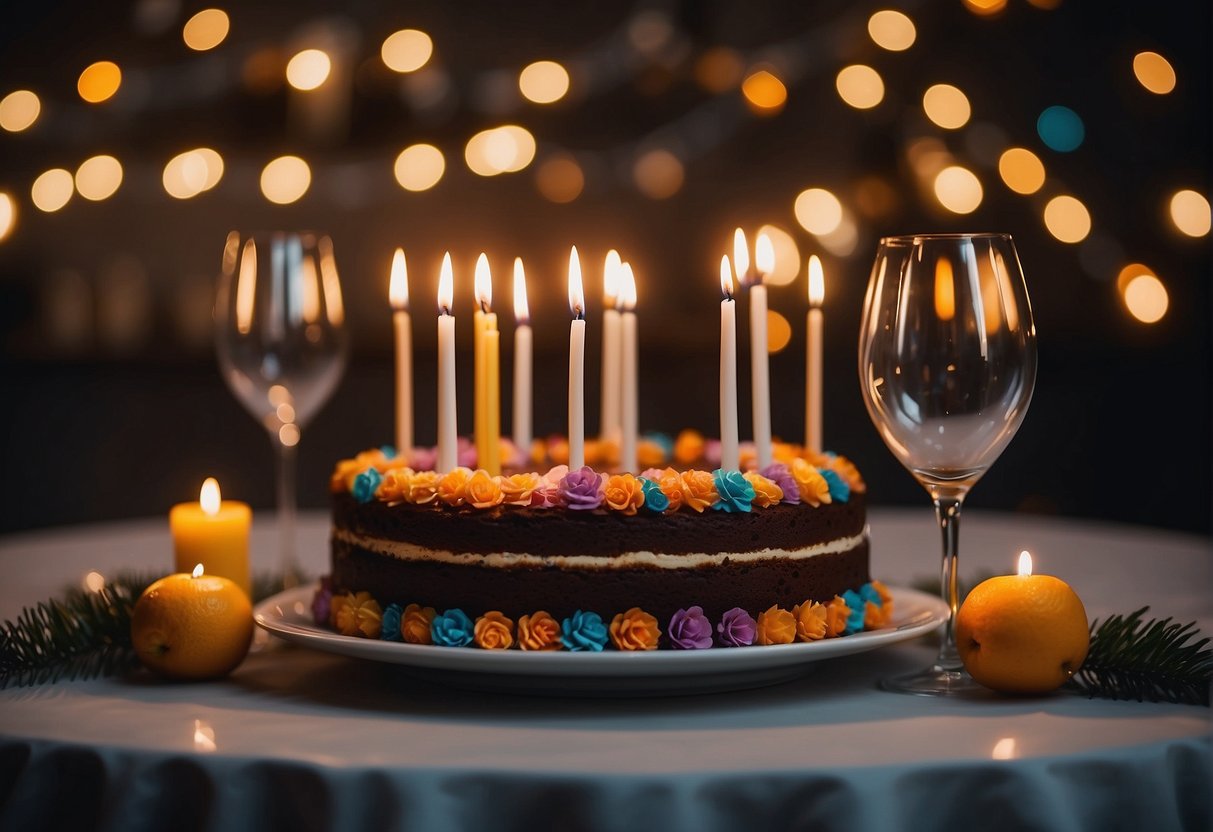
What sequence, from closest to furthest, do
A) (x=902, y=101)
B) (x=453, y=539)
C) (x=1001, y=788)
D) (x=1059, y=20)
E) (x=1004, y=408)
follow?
1. (x=1001, y=788)
2. (x=1004, y=408)
3. (x=453, y=539)
4. (x=1059, y=20)
5. (x=902, y=101)

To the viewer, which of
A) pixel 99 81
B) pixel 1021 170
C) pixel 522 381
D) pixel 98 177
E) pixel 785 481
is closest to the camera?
pixel 785 481

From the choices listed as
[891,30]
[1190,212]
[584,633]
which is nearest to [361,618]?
[584,633]

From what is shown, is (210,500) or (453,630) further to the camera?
(210,500)

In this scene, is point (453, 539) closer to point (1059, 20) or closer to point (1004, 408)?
point (1004, 408)

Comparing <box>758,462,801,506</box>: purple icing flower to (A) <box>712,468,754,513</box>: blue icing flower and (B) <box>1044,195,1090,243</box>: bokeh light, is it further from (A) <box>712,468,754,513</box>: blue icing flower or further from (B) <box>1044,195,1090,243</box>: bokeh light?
(B) <box>1044,195,1090,243</box>: bokeh light

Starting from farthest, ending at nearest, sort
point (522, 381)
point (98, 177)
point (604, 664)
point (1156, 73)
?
point (98, 177) < point (1156, 73) < point (522, 381) < point (604, 664)

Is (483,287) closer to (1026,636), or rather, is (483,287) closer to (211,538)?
(211,538)

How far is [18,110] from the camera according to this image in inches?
190

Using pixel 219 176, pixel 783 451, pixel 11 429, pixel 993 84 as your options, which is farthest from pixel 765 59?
pixel 783 451

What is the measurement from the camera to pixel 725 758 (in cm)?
103

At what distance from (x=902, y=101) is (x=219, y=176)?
2539 mm

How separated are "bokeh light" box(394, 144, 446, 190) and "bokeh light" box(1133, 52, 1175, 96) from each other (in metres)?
2.54

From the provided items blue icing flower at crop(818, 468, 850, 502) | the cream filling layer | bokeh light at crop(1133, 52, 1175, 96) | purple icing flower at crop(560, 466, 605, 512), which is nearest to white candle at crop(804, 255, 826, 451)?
blue icing flower at crop(818, 468, 850, 502)

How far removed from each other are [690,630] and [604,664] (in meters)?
0.14
